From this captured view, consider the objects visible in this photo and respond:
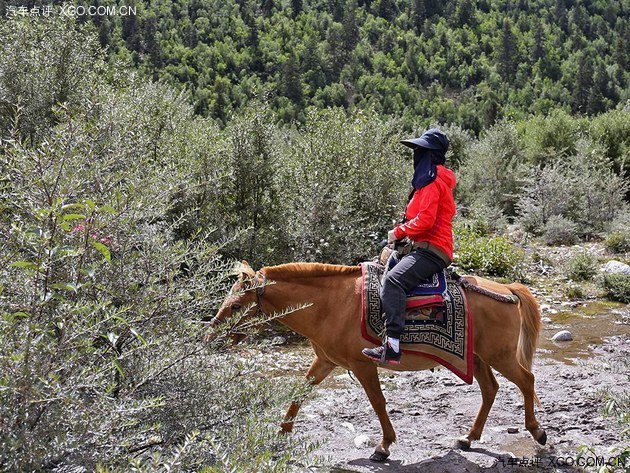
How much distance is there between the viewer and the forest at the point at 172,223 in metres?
2.64

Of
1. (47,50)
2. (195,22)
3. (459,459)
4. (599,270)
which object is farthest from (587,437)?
(195,22)

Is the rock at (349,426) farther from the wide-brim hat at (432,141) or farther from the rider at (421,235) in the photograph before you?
the wide-brim hat at (432,141)

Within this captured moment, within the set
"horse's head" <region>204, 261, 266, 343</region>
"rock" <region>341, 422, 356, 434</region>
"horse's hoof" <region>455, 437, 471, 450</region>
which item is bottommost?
"rock" <region>341, 422, 356, 434</region>

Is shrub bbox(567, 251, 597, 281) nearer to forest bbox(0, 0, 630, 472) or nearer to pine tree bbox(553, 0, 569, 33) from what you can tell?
forest bbox(0, 0, 630, 472)

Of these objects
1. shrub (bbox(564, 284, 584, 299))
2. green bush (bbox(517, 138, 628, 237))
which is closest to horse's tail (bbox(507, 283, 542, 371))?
shrub (bbox(564, 284, 584, 299))

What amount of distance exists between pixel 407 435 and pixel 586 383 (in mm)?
3112

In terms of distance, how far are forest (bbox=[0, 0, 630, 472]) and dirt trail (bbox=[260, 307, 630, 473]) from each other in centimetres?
149

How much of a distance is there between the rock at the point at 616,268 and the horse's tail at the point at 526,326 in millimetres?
10061

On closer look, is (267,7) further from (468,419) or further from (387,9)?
(468,419)

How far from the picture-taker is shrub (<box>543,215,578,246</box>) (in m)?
18.9

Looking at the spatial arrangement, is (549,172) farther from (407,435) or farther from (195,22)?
(195,22)

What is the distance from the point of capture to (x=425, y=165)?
5727 mm

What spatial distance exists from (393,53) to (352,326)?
8563 cm

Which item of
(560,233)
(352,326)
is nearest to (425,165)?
(352,326)
